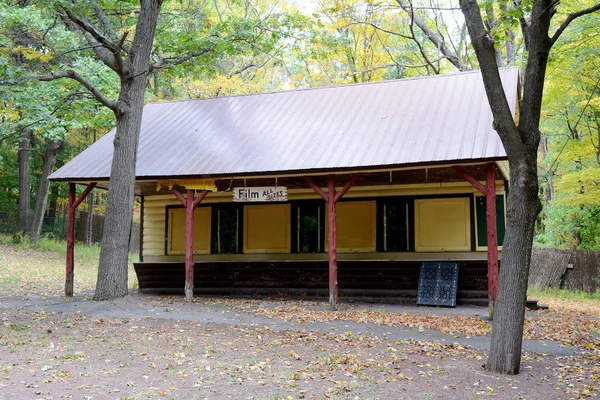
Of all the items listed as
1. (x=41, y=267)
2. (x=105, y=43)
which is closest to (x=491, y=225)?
(x=105, y=43)

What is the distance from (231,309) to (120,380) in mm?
6276

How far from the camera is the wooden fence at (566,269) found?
69.2ft

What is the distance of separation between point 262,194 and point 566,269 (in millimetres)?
13706

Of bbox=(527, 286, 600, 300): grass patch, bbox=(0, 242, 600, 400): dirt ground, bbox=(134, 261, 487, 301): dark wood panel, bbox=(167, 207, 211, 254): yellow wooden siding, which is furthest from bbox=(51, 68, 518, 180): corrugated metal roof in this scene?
bbox=(527, 286, 600, 300): grass patch

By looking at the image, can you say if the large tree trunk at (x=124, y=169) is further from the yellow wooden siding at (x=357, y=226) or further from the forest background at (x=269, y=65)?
→ the yellow wooden siding at (x=357, y=226)

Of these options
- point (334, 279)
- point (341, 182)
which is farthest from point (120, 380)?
point (341, 182)

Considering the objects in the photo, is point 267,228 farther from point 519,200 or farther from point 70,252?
point 519,200

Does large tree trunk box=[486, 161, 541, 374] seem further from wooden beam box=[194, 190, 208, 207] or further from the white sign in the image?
wooden beam box=[194, 190, 208, 207]

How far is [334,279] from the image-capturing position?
13391mm

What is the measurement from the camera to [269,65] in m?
34.3

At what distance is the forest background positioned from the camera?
1564cm

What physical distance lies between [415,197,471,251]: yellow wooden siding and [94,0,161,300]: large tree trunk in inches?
301

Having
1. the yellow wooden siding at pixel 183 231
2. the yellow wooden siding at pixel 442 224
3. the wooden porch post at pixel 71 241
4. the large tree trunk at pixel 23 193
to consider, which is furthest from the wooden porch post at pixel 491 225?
the large tree trunk at pixel 23 193

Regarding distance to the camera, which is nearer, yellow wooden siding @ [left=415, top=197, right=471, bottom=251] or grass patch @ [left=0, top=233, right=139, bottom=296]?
yellow wooden siding @ [left=415, top=197, right=471, bottom=251]
